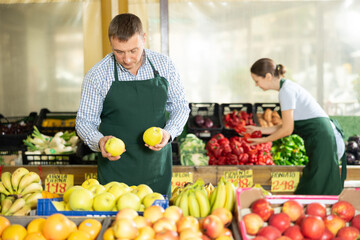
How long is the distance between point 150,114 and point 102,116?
0.36 meters

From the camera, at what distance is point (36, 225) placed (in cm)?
182

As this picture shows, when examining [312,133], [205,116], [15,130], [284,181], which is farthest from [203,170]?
[15,130]

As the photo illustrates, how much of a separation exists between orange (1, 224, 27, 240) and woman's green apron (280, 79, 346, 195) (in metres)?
2.63

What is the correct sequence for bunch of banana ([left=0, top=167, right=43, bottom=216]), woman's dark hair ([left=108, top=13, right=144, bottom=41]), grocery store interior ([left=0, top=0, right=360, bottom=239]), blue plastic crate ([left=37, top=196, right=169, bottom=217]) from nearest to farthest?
blue plastic crate ([left=37, top=196, right=169, bottom=217]) → bunch of banana ([left=0, top=167, right=43, bottom=216]) → woman's dark hair ([left=108, top=13, right=144, bottom=41]) → grocery store interior ([left=0, top=0, right=360, bottom=239])

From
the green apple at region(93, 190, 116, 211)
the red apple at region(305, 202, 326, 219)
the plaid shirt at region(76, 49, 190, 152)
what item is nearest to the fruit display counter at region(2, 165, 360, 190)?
the plaid shirt at region(76, 49, 190, 152)

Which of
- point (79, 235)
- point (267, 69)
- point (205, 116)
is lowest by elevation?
point (79, 235)

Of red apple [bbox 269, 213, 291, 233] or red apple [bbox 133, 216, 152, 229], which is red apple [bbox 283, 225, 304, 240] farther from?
red apple [bbox 133, 216, 152, 229]

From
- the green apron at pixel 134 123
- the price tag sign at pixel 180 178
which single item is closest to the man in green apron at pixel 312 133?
the price tag sign at pixel 180 178

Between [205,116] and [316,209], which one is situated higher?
[205,116]

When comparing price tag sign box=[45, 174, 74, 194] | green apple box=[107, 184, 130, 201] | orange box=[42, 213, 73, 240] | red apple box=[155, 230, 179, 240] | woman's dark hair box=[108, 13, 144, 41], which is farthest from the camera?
price tag sign box=[45, 174, 74, 194]

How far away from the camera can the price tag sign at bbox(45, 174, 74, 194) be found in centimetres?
359

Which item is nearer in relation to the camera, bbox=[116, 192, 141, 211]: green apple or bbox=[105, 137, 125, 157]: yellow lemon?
bbox=[116, 192, 141, 211]: green apple

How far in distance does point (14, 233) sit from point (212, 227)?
84 cm

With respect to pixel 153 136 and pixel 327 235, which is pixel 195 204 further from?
pixel 153 136
